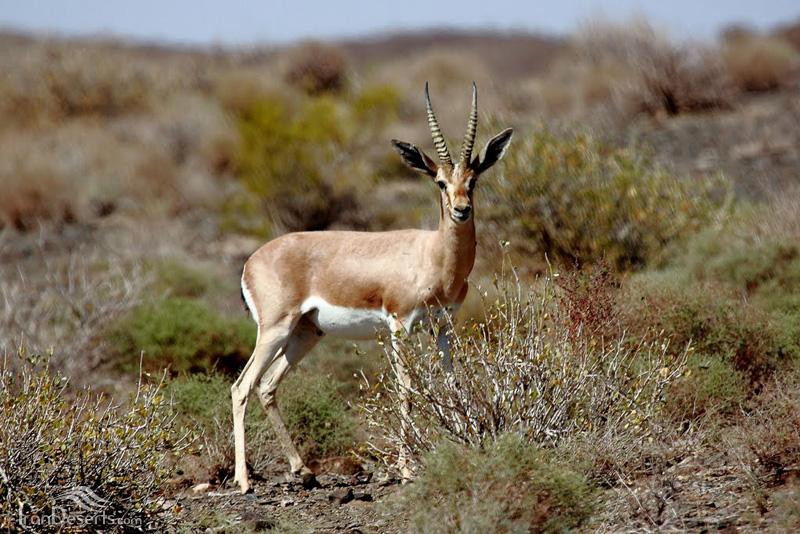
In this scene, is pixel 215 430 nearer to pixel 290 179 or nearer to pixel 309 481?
pixel 309 481

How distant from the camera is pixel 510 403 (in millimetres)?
5910

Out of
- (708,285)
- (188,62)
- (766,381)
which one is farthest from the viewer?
(188,62)

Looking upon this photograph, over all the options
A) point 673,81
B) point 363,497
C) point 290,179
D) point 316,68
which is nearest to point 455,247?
point 363,497

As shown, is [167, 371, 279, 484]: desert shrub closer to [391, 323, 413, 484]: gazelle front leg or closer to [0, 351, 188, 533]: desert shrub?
[0, 351, 188, 533]: desert shrub

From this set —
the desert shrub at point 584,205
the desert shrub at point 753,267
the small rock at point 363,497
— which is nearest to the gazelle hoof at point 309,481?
the small rock at point 363,497

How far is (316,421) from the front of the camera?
819 cm

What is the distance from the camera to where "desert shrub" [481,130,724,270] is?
1104 cm

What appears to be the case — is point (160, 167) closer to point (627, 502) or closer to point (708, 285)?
point (708, 285)

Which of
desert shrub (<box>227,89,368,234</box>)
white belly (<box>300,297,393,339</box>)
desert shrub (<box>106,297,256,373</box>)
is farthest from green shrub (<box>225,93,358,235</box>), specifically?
white belly (<box>300,297,393,339</box>)

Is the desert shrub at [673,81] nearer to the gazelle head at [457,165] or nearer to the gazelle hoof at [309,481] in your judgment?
the gazelle head at [457,165]

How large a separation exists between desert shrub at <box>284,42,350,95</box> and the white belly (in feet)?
84.9

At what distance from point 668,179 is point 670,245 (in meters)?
0.84

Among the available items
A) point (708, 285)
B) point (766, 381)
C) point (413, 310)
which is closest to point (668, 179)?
point (708, 285)

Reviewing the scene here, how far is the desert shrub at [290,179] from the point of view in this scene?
58.5 ft
